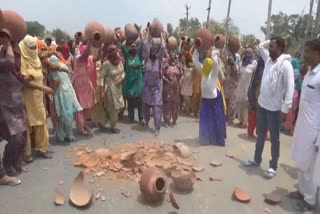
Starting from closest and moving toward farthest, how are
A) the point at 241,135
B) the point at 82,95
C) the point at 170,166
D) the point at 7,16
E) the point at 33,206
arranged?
the point at 33,206 → the point at 7,16 → the point at 170,166 → the point at 82,95 → the point at 241,135

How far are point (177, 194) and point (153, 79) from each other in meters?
3.29

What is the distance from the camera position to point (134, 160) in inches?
206

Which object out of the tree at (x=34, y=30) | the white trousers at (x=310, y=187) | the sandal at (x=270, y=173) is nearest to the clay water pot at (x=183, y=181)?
the sandal at (x=270, y=173)

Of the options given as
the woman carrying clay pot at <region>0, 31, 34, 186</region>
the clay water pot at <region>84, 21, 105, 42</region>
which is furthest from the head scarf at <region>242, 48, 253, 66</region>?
the woman carrying clay pot at <region>0, 31, 34, 186</region>

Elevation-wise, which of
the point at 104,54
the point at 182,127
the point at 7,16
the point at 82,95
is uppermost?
the point at 7,16

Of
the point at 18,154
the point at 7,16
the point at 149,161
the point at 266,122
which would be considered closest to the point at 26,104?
the point at 18,154

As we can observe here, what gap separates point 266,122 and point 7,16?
12.4 ft

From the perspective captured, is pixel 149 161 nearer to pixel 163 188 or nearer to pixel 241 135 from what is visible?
pixel 163 188

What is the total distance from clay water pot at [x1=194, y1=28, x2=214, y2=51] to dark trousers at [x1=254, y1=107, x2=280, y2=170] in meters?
1.50

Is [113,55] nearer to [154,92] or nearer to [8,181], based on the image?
[154,92]

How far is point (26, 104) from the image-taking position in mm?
5090

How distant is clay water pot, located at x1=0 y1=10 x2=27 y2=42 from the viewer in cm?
455

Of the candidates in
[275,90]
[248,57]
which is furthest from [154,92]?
[275,90]

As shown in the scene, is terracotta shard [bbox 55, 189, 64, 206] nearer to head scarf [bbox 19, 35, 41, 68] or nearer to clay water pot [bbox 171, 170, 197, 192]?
clay water pot [bbox 171, 170, 197, 192]
